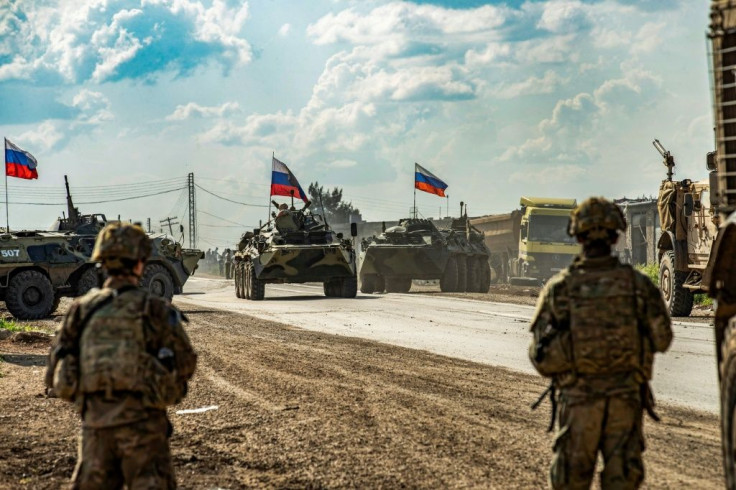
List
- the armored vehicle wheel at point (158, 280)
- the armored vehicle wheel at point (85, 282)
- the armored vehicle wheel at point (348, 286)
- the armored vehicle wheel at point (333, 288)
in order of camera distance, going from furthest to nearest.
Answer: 1. the armored vehicle wheel at point (333, 288)
2. the armored vehicle wheel at point (348, 286)
3. the armored vehicle wheel at point (158, 280)
4. the armored vehicle wheel at point (85, 282)

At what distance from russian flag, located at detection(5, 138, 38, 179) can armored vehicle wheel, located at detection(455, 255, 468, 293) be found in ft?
39.8

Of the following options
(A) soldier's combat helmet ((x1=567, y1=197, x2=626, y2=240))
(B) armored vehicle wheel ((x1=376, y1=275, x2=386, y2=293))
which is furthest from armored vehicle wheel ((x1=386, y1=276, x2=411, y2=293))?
Result: (A) soldier's combat helmet ((x1=567, y1=197, x2=626, y2=240))

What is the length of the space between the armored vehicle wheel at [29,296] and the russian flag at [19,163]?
8.27 metres

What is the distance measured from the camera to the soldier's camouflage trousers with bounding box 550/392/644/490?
4328mm

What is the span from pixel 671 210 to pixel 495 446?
35.0ft

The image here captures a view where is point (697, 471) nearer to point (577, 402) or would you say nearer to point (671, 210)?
point (577, 402)

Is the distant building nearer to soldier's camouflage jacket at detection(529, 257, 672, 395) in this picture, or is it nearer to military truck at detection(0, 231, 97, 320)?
military truck at detection(0, 231, 97, 320)

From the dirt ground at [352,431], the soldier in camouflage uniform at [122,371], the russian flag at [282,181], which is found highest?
the russian flag at [282,181]

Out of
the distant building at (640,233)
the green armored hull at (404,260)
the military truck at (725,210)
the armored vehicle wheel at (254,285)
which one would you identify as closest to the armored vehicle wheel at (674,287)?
the armored vehicle wheel at (254,285)

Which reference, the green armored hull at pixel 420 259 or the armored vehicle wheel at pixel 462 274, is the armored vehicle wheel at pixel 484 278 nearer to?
the green armored hull at pixel 420 259

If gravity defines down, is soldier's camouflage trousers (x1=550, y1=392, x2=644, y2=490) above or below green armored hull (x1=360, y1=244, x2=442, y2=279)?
below

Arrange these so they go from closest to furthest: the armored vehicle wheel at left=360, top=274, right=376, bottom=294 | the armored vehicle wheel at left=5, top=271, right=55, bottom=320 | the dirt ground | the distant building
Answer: the dirt ground < the armored vehicle wheel at left=5, top=271, right=55, bottom=320 < the armored vehicle wheel at left=360, top=274, right=376, bottom=294 < the distant building

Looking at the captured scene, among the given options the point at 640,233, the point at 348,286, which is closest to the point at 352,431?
the point at 348,286

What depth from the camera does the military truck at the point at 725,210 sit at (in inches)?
166
